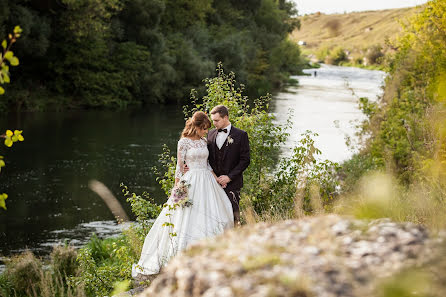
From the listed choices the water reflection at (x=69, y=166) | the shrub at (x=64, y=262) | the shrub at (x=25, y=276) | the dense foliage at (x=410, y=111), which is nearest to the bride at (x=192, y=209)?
the shrub at (x=25, y=276)

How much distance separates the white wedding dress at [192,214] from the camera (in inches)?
282

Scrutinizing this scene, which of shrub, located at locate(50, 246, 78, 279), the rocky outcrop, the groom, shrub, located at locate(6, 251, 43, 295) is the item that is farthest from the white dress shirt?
the rocky outcrop

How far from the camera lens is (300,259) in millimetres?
2432

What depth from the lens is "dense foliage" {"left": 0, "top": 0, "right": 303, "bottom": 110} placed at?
32.7 metres

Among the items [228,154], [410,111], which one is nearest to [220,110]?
[228,154]

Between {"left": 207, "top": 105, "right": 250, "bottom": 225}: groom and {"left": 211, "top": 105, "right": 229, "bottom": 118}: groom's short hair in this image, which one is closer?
{"left": 211, "top": 105, "right": 229, "bottom": 118}: groom's short hair

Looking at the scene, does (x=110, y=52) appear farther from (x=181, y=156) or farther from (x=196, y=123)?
(x=196, y=123)

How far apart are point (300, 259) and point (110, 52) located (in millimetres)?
38031

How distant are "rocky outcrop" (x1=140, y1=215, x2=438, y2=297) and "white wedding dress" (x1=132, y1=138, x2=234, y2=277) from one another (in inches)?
170

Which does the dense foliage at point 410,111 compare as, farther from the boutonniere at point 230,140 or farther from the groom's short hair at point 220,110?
the groom's short hair at point 220,110

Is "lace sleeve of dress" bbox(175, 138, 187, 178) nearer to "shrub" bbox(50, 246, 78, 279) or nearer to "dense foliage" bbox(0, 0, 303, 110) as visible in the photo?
"shrub" bbox(50, 246, 78, 279)

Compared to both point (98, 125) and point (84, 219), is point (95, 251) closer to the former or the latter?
point (84, 219)

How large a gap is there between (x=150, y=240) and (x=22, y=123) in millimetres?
22294

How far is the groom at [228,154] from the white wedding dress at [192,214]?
0.15 m
